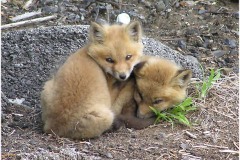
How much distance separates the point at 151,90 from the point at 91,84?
0.75 m

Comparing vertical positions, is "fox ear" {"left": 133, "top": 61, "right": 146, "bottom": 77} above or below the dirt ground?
above

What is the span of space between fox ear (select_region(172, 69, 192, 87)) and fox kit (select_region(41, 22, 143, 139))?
0.49 meters

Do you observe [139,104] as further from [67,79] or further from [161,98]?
[67,79]

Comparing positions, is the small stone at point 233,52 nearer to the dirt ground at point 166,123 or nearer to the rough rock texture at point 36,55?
the dirt ground at point 166,123

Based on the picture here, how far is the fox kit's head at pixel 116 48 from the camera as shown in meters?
6.49

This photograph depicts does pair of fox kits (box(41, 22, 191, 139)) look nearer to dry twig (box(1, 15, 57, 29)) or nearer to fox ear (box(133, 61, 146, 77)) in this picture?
fox ear (box(133, 61, 146, 77))

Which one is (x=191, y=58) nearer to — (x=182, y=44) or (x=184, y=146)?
(x=182, y=44)

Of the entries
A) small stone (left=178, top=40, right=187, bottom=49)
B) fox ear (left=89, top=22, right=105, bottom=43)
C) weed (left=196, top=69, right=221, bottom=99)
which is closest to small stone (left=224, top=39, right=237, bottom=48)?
small stone (left=178, top=40, right=187, bottom=49)

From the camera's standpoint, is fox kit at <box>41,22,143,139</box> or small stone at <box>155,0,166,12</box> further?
small stone at <box>155,0,166,12</box>

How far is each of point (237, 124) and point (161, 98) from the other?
930mm

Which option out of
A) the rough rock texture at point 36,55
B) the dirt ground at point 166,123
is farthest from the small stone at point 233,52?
the rough rock texture at point 36,55

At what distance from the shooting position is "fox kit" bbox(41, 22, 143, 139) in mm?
6125

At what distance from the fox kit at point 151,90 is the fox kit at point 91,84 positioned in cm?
16

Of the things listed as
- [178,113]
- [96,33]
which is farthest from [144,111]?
[96,33]
